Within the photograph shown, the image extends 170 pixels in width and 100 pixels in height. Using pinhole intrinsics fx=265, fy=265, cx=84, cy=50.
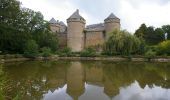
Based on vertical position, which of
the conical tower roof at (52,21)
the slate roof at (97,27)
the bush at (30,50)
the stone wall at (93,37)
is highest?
the conical tower roof at (52,21)

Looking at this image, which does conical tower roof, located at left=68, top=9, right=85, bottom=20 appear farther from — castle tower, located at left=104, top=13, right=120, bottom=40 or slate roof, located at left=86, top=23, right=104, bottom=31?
castle tower, located at left=104, top=13, right=120, bottom=40

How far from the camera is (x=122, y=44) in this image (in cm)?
2639

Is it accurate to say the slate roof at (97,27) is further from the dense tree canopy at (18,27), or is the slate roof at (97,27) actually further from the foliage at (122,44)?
the foliage at (122,44)

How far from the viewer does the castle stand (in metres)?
38.9

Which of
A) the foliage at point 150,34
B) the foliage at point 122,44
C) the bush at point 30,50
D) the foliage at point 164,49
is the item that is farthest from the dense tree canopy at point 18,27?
the foliage at point 150,34

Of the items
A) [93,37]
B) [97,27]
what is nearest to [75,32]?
[93,37]

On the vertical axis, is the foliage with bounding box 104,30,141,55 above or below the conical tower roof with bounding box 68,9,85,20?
below

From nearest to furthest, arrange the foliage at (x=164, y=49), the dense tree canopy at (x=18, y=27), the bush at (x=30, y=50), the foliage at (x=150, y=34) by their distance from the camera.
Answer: the dense tree canopy at (x=18, y=27) → the bush at (x=30, y=50) → the foliage at (x=164, y=49) → the foliage at (x=150, y=34)

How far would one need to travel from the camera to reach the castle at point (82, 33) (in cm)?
3891

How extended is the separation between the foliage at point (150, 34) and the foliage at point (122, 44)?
1692cm

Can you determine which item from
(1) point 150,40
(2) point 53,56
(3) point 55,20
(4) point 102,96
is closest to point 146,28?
(1) point 150,40

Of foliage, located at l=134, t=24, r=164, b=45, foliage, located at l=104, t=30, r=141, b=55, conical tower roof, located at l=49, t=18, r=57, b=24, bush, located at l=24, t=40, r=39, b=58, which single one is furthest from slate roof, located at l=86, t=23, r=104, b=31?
bush, located at l=24, t=40, r=39, b=58

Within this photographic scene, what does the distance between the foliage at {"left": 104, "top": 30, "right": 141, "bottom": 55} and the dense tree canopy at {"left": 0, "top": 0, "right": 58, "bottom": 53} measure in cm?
863

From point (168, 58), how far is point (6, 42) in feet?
51.1
